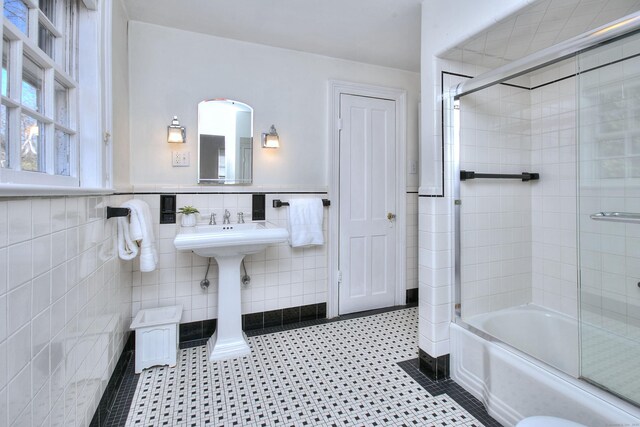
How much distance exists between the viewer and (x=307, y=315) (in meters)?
2.62

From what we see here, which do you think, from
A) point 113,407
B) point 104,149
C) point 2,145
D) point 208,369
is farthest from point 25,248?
point 208,369

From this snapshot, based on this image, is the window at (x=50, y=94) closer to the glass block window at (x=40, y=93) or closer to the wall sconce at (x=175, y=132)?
the glass block window at (x=40, y=93)

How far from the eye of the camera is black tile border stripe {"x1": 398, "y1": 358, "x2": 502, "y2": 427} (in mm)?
1508

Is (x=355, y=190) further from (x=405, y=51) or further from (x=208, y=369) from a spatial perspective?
(x=208, y=369)

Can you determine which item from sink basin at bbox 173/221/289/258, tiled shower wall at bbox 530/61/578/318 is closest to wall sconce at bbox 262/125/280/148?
sink basin at bbox 173/221/289/258

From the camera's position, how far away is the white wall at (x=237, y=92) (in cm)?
213

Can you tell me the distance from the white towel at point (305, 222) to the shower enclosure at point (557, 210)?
1.08 metres

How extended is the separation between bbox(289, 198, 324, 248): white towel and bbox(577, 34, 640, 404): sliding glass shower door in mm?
1674

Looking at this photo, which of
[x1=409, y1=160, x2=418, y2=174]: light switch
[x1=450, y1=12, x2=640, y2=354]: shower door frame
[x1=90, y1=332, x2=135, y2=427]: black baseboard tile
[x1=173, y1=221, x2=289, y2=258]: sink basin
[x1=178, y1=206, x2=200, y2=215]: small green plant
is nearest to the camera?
[x1=450, y1=12, x2=640, y2=354]: shower door frame

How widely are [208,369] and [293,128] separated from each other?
189cm

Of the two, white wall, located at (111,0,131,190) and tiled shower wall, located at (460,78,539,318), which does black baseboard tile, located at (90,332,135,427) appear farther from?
tiled shower wall, located at (460,78,539,318)

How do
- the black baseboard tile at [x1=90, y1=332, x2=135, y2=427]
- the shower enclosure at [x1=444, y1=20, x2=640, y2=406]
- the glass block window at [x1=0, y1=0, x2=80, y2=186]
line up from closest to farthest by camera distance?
the glass block window at [x1=0, y1=0, x2=80, y2=186] → the black baseboard tile at [x1=90, y1=332, x2=135, y2=427] → the shower enclosure at [x1=444, y1=20, x2=640, y2=406]

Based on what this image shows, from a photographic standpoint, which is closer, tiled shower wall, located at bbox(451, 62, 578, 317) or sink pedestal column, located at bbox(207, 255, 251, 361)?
tiled shower wall, located at bbox(451, 62, 578, 317)

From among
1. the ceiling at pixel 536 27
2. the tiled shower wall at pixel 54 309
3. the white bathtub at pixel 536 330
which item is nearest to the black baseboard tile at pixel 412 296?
the white bathtub at pixel 536 330
